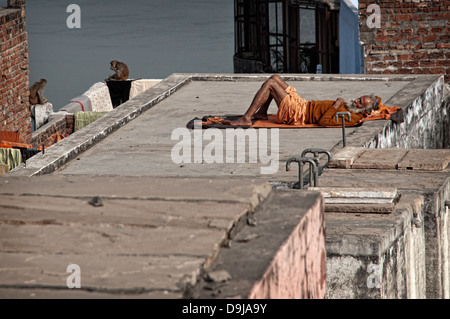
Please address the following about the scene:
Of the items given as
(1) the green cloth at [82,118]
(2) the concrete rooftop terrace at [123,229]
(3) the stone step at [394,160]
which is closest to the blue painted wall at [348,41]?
(1) the green cloth at [82,118]

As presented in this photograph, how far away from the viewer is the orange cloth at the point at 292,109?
10562 millimetres

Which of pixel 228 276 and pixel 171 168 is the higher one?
pixel 228 276

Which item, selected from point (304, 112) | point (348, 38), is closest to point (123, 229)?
point (304, 112)

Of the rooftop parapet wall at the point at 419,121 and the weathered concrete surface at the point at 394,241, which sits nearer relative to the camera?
the weathered concrete surface at the point at 394,241

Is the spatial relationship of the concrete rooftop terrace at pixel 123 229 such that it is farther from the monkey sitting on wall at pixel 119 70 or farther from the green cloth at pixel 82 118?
the monkey sitting on wall at pixel 119 70

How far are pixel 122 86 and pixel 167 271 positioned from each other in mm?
18781

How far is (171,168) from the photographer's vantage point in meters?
8.94

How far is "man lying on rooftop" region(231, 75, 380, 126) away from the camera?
10.4m

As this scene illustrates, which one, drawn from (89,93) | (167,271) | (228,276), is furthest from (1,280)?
(89,93)

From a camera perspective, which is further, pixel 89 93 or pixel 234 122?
pixel 89 93

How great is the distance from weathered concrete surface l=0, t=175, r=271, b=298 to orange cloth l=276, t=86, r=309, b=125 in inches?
280
